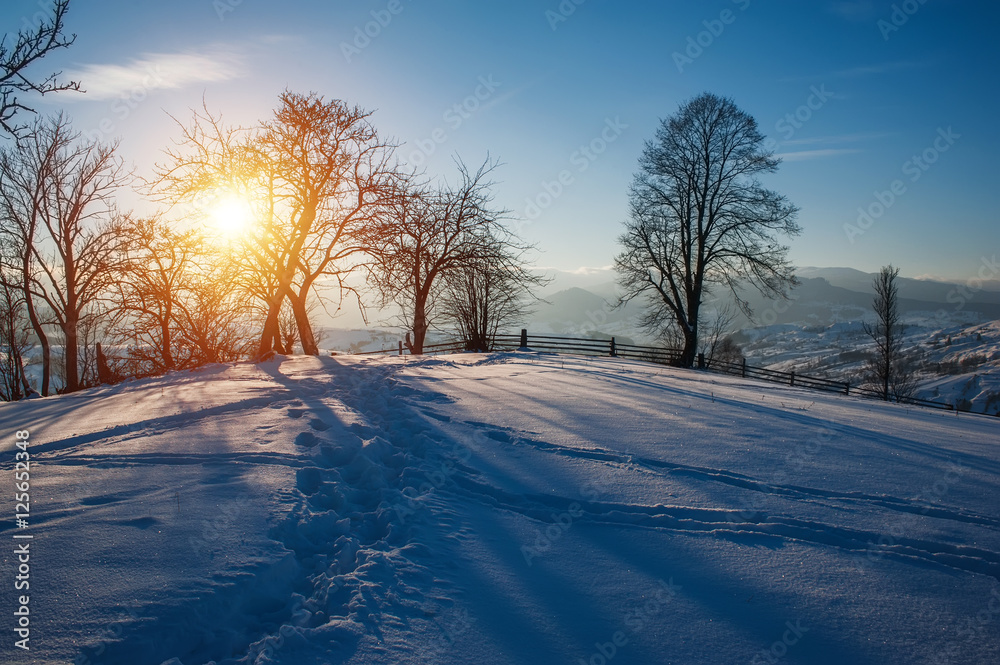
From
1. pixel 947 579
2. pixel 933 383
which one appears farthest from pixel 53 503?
pixel 933 383

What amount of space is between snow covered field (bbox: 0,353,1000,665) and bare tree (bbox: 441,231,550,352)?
450 inches

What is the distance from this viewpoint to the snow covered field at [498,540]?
233 cm

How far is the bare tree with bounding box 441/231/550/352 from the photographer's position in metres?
17.0

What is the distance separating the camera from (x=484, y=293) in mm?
22562

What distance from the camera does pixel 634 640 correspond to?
237cm

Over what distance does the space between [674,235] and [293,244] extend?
14893 millimetres

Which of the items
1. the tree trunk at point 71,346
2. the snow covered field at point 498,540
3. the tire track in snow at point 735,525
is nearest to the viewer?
the snow covered field at point 498,540

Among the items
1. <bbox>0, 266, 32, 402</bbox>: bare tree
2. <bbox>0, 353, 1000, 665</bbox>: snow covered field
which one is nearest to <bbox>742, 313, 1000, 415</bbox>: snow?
<bbox>0, 353, 1000, 665</bbox>: snow covered field

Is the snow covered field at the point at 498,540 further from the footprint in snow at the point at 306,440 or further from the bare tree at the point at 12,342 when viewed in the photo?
the bare tree at the point at 12,342

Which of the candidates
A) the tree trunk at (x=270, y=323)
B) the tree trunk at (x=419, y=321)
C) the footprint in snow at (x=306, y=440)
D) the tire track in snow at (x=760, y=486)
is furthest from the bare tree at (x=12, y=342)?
the tire track in snow at (x=760, y=486)

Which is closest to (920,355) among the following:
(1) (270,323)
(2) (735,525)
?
(1) (270,323)

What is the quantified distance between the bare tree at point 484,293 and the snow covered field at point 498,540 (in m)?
11.4

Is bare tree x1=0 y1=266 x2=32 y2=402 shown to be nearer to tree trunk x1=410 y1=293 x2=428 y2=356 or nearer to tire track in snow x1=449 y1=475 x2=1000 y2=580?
tree trunk x1=410 y1=293 x2=428 y2=356

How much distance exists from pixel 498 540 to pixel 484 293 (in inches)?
769
